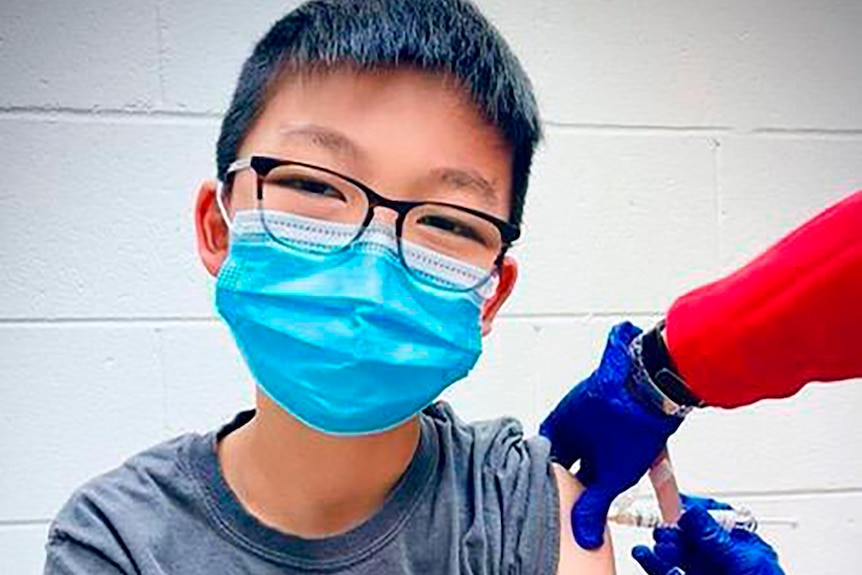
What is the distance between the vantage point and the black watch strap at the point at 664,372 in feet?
2.89

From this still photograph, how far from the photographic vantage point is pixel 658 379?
35.2 inches

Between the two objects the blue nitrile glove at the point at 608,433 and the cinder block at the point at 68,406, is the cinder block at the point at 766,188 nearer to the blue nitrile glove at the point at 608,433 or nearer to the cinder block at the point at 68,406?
the blue nitrile glove at the point at 608,433

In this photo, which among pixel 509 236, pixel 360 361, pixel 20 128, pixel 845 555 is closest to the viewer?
pixel 360 361

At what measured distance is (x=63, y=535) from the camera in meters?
0.93

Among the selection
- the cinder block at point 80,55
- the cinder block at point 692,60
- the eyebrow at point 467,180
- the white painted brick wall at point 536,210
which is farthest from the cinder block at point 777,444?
the cinder block at point 80,55

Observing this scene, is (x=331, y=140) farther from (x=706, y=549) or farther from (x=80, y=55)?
(x=80, y=55)

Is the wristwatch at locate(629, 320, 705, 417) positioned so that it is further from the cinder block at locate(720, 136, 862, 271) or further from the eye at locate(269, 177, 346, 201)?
the cinder block at locate(720, 136, 862, 271)

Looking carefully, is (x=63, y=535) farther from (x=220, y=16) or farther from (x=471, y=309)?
(x=220, y=16)

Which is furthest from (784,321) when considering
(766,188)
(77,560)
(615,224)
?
(766,188)

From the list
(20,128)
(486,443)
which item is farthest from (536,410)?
(20,128)

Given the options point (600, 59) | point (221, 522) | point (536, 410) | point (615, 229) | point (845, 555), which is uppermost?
point (600, 59)

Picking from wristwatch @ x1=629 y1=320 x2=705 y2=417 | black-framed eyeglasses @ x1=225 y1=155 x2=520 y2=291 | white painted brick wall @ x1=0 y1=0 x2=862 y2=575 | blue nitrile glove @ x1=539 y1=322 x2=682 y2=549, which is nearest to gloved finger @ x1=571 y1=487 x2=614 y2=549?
blue nitrile glove @ x1=539 y1=322 x2=682 y2=549

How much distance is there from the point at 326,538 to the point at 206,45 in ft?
2.79

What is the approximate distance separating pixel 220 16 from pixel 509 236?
773 mm
